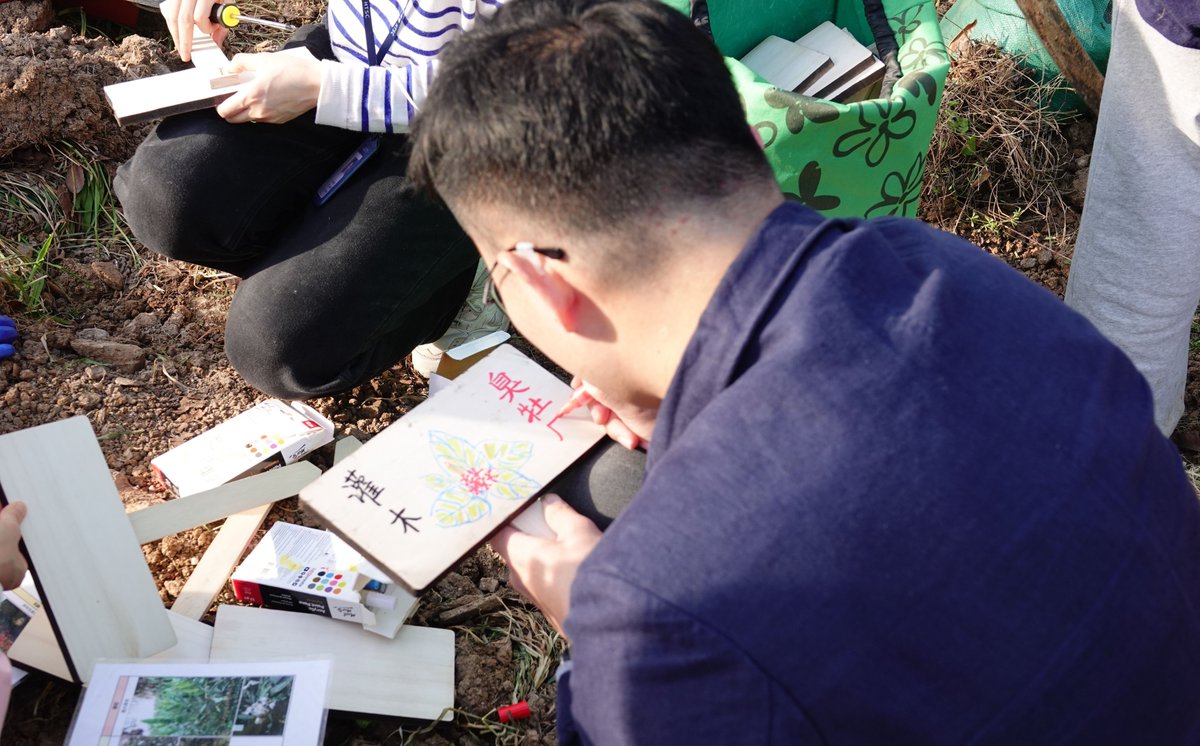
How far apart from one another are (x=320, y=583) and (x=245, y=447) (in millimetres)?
416

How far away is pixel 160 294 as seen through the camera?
246cm

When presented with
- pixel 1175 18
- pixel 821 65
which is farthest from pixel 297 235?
pixel 1175 18

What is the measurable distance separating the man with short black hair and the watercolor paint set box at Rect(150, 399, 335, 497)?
3.48 feet

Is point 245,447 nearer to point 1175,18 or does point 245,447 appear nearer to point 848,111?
point 848,111

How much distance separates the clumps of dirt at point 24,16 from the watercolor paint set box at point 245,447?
4.39ft

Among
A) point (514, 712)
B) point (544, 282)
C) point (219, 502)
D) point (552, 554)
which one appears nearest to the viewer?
point (544, 282)

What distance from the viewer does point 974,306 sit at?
1029 mm

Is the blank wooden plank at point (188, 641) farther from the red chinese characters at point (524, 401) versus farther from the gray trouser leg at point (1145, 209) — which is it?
the gray trouser leg at point (1145, 209)

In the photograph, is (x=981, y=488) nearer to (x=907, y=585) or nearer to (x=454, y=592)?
(x=907, y=585)

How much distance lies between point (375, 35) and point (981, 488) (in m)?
1.50

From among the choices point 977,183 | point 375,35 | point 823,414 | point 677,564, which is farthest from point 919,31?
→ point 677,564

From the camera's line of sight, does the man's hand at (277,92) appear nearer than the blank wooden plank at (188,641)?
No

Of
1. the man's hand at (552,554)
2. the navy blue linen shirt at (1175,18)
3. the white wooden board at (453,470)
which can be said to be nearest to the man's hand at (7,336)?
the white wooden board at (453,470)

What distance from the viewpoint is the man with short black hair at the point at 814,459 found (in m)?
0.92
